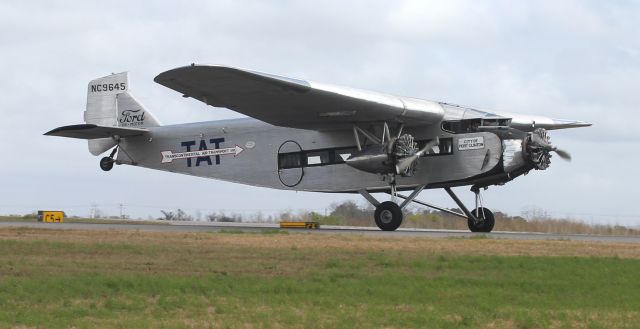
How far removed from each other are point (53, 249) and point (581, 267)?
1033 cm

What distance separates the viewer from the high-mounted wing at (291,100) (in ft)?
88.1

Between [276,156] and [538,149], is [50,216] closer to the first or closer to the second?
[276,156]

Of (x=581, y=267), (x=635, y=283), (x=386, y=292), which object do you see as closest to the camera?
(x=386, y=292)

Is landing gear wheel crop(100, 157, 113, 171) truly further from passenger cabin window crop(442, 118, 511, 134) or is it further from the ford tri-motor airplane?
passenger cabin window crop(442, 118, 511, 134)

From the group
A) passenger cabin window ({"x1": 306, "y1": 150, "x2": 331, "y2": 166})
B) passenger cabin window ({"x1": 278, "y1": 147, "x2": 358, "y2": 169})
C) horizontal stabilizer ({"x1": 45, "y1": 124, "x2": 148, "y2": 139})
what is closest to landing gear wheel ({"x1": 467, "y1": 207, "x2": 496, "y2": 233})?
passenger cabin window ({"x1": 278, "y1": 147, "x2": 358, "y2": 169})

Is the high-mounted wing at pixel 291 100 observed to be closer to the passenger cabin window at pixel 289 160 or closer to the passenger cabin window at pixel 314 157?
the passenger cabin window at pixel 314 157

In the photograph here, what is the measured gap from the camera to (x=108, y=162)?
38062mm

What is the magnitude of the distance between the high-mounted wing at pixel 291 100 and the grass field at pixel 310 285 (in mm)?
6079

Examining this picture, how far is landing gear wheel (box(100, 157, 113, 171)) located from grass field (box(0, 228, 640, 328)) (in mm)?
15952

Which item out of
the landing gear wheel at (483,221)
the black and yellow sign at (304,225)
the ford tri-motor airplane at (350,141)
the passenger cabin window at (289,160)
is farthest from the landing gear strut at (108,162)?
the landing gear wheel at (483,221)

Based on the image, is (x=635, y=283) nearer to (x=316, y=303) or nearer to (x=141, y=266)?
(x=316, y=303)

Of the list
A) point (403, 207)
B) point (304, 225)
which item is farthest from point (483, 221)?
point (304, 225)

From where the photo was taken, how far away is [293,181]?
3328 cm

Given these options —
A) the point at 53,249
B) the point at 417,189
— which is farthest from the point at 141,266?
the point at 417,189
